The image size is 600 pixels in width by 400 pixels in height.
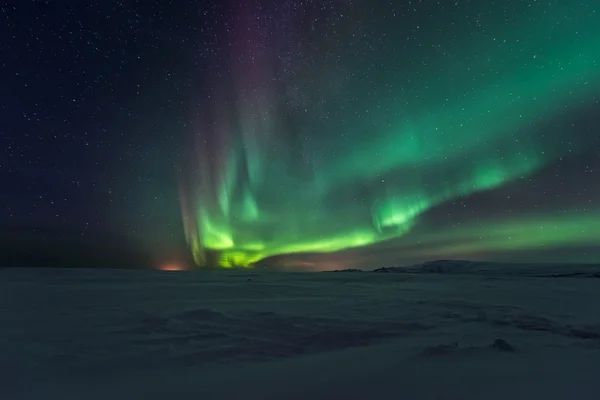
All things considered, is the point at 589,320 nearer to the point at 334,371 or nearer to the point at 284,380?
the point at 334,371

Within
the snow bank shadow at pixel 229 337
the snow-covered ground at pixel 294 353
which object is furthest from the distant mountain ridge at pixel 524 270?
the snow bank shadow at pixel 229 337

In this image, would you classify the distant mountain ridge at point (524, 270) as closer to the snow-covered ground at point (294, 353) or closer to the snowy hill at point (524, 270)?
the snowy hill at point (524, 270)

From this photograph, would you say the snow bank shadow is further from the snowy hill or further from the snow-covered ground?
the snowy hill

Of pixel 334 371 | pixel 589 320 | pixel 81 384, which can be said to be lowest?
pixel 589 320

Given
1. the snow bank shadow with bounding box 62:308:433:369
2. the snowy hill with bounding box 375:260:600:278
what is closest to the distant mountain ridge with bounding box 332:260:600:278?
the snowy hill with bounding box 375:260:600:278

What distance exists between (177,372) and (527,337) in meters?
3.38

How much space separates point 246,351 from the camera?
305 centimetres

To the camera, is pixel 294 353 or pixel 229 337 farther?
pixel 229 337

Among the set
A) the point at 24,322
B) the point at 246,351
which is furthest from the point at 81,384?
the point at 24,322

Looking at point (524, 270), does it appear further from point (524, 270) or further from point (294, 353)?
point (294, 353)

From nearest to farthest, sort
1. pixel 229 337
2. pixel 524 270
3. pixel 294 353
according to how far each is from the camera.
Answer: pixel 294 353 < pixel 229 337 < pixel 524 270

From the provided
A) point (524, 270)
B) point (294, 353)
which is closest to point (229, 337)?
point (294, 353)

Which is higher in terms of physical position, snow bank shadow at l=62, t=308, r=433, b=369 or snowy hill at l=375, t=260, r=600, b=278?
snow bank shadow at l=62, t=308, r=433, b=369

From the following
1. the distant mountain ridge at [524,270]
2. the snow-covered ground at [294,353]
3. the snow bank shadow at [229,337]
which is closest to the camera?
the snow-covered ground at [294,353]
